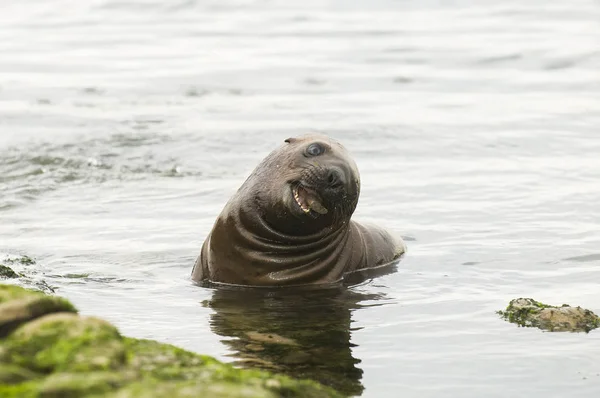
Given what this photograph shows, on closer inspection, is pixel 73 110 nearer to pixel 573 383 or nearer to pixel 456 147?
pixel 456 147

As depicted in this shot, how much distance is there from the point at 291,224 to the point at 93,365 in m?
5.41

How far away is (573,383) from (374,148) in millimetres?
9941

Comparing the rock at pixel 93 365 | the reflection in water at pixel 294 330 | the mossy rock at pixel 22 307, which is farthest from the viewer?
the reflection in water at pixel 294 330

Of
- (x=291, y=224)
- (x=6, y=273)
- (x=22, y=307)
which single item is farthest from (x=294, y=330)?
(x=22, y=307)

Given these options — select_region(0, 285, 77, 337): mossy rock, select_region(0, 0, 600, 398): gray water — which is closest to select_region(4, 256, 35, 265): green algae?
select_region(0, 0, 600, 398): gray water

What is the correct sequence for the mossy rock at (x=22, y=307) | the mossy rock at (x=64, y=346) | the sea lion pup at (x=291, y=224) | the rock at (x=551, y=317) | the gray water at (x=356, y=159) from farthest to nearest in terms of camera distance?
the sea lion pup at (x=291, y=224)
the rock at (x=551, y=317)
the gray water at (x=356, y=159)
the mossy rock at (x=22, y=307)
the mossy rock at (x=64, y=346)

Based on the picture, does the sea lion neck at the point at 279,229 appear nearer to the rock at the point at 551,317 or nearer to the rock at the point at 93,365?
the rock at the point at 551,317

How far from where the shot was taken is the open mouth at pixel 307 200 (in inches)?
395

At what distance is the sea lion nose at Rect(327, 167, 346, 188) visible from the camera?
388 inches

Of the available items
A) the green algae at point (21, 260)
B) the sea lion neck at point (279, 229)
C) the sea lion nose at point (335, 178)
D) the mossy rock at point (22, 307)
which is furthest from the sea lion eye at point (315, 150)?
the mossy rock at point (22, 307)

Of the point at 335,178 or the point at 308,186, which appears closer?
the point at 335,178

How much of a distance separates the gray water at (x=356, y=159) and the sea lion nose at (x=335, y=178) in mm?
936

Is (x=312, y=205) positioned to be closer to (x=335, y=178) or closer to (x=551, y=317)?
(x=335, y=178)

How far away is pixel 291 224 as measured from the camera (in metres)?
10.3
